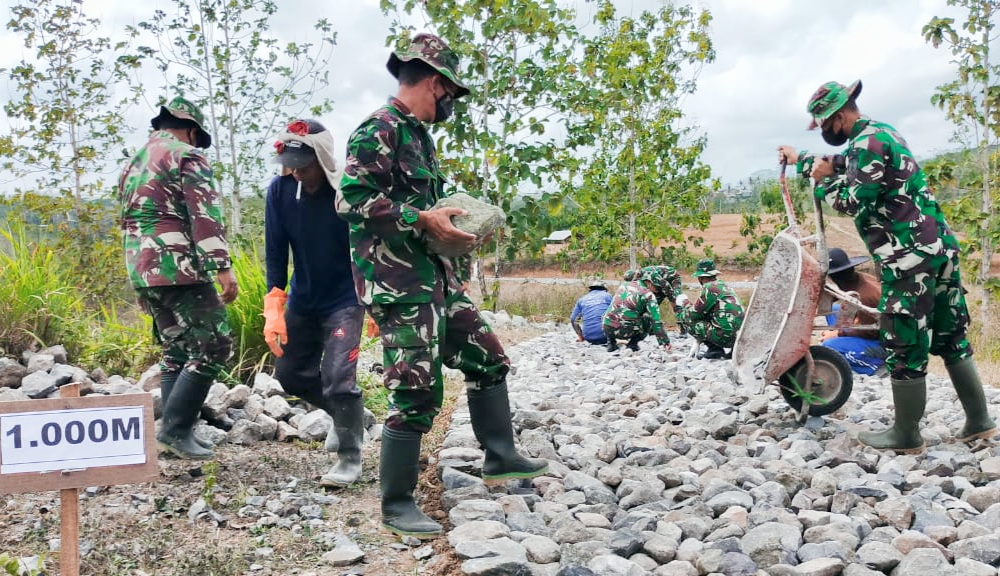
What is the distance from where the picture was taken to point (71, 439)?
88.4 inches

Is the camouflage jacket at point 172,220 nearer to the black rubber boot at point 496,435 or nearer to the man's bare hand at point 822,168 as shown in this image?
the black rubber boot at point 496,435

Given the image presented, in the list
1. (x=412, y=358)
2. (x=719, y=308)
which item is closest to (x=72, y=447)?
(x=412, y=358)

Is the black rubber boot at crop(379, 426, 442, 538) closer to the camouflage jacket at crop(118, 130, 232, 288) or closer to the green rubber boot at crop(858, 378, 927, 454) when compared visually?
the camouflage jacket at crop(118, 130, 232, 288)

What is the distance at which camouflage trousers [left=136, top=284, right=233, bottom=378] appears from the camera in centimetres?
390

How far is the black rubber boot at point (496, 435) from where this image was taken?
3.38 meters

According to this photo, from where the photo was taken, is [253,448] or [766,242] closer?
[253,448]

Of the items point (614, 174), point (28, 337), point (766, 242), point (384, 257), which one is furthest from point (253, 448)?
point (766, 242)

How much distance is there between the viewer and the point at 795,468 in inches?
140

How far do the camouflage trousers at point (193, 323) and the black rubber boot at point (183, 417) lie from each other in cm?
7

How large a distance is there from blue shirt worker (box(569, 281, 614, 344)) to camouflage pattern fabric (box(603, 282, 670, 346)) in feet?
2.39

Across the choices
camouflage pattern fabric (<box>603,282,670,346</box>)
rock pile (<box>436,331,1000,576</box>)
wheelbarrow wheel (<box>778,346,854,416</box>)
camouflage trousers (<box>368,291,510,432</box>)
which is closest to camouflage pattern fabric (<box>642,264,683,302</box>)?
camouflage pattern fabric (<box>603,282,670,346</box>)

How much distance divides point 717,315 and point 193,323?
16.7 feet

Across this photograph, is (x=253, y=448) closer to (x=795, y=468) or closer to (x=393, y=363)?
(x=393, y=363)

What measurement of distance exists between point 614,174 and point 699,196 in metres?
1.67
